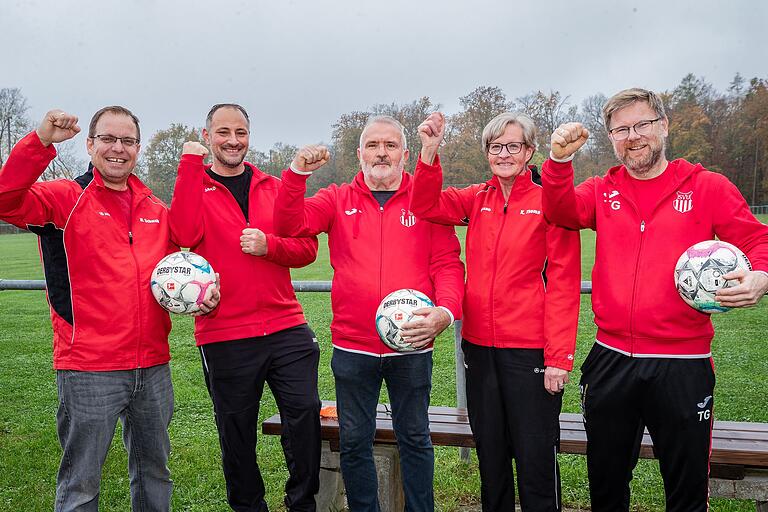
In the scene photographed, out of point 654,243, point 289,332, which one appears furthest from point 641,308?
point 289,332

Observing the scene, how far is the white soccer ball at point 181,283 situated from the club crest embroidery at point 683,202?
8.73ft

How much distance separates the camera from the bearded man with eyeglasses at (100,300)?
3.31 metres

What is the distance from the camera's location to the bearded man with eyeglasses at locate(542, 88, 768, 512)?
3092 mm

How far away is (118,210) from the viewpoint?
11.9 feet

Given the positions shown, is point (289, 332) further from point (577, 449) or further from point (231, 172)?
point (577, 449)

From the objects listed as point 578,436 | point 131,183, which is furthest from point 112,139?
point 578,436

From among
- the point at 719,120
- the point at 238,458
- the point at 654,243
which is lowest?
the point at 238,458

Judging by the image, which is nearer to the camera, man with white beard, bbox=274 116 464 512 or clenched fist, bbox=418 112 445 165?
clenched fist, bbox=418 112 445 165

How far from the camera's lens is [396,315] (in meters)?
3.31

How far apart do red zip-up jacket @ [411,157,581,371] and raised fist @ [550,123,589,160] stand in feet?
1.33

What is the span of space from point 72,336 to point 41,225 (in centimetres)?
65

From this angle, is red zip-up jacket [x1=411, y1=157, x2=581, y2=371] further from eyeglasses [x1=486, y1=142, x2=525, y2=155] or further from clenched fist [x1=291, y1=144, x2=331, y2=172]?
clenched fist [x1=291, y1=144, x2=331, y2=172]

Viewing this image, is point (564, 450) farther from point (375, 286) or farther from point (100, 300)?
point (100, 300)

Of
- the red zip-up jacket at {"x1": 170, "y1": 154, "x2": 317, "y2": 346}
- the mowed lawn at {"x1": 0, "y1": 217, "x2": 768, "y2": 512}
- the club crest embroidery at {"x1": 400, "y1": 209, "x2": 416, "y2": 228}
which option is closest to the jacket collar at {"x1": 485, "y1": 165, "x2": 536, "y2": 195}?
the club crest embroidery at {"x1": 400, "y1": 209, "x2": 416, "y2": 228}
